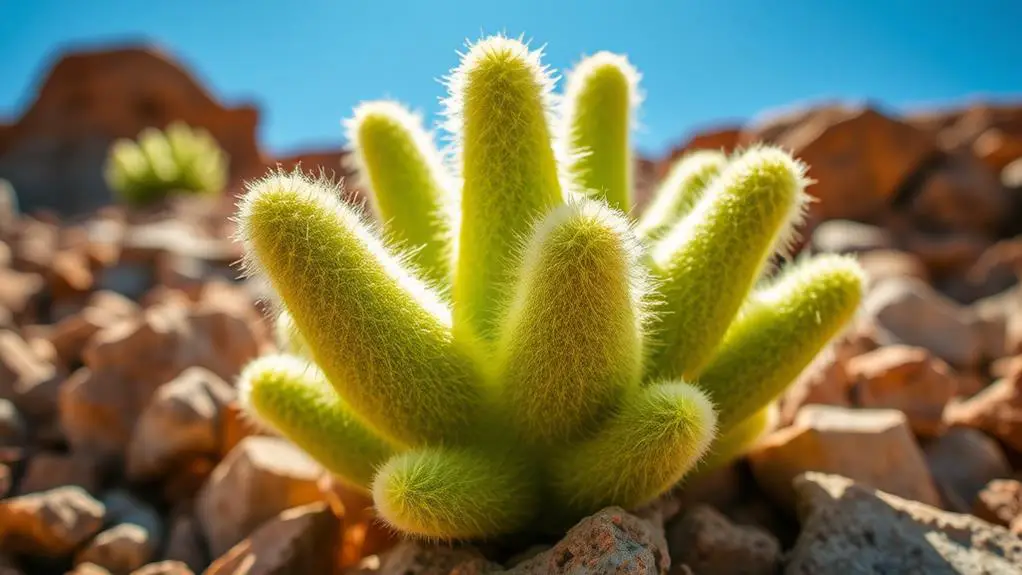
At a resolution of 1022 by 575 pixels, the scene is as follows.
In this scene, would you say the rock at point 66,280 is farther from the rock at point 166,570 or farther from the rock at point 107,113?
the rock at point 107,113

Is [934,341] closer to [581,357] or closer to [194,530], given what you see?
[581,357]

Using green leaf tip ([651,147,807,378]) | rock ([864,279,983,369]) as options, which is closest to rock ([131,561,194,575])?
green leaf tip ([651,147,807,378])

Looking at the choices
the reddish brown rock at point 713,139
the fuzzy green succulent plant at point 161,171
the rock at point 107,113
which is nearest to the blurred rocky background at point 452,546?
the reddish brown rock at point 713,139

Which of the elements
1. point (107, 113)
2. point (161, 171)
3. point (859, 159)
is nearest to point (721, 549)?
point (859, 159)

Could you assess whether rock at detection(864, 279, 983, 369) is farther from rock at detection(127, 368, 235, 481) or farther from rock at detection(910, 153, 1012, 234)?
rock at detection(127, 368, 235, 481)

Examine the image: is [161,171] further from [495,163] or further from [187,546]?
[495,163]
